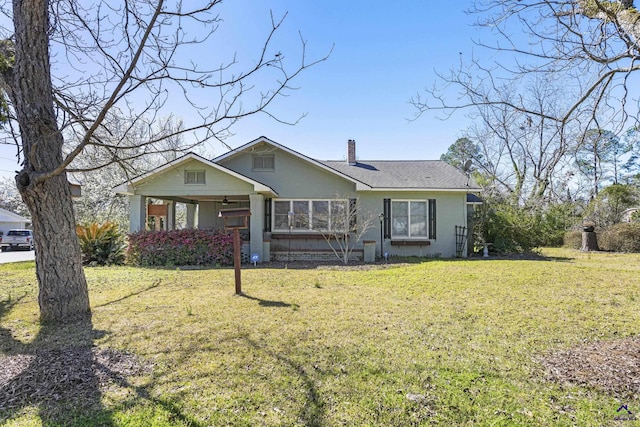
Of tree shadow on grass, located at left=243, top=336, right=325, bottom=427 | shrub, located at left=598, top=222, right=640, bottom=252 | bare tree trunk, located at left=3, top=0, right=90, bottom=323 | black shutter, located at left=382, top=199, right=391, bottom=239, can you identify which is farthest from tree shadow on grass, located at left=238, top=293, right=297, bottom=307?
shrub, located at left=598, top=222, right=640, bottom=252

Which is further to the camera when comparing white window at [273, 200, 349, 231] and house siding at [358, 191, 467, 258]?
house siding at [358, 191, 467, 258]

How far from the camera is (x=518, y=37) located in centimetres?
445

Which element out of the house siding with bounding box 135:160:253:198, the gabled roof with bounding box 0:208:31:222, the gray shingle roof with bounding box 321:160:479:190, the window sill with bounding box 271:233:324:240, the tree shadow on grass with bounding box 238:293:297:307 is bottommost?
the tree shadow on grass with bounding box 238:293:297:307

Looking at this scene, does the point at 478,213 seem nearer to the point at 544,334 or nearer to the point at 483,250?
the point at 483,250

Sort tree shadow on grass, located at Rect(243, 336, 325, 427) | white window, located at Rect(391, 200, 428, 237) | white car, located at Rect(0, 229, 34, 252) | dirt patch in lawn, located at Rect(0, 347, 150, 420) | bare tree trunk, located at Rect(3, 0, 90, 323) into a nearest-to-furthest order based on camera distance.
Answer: tree shadow on grass, located at Rect(243, 336, 325, 427), dirt patch in lawn, located at Rect(0, 347, 150, 420), bare tree trunk, located at Rect(3, 0, 90, 323), white window, located at Rect(391, 200, 428, 237), white car, located at Rect(0, 229, 34, 252)

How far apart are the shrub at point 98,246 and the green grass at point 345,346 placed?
153 inches

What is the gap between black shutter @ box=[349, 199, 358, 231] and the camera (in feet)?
44.2

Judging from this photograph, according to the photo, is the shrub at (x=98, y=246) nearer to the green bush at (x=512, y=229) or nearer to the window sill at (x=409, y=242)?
A: the window sill at (x=409, y=242)

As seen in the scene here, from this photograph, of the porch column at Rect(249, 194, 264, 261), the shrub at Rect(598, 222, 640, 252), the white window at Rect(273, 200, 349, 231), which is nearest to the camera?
the porch column at Rect(249, 194, 264, 261)

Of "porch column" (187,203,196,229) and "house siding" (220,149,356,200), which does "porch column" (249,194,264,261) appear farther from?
"porch column" (187,203,196,229)

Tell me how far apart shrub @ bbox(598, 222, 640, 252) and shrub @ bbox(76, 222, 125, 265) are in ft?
72.2

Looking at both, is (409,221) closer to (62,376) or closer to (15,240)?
(62,376)

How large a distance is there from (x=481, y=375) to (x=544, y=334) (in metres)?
1.84

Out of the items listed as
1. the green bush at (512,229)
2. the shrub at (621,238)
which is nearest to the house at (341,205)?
the green bush at (512,229)
